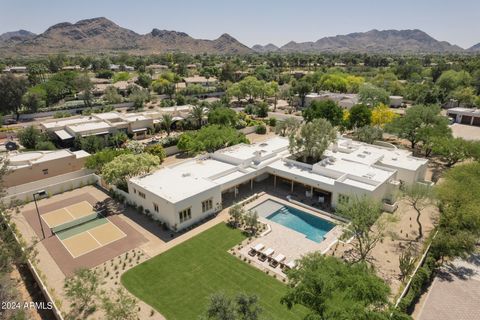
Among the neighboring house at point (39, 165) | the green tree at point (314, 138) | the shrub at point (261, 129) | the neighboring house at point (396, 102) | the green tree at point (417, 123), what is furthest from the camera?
the neighboring house at point (396, 102)

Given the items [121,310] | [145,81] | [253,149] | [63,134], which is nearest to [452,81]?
[253,149]

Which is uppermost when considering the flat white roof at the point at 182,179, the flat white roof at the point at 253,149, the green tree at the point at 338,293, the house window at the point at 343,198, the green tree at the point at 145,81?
the green tree at the point at 145,81

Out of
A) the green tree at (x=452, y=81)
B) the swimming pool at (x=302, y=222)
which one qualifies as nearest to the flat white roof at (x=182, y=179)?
the swimming pool at (x=302, y=222)

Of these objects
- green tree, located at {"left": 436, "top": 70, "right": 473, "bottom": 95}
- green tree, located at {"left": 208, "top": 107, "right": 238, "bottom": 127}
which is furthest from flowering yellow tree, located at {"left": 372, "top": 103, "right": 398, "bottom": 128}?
green tree, located at {"left": 436, "top": 70, "right": 473, "bottom": 95}

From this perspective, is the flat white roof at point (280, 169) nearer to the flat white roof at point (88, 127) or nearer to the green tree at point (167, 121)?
the green tree at point (167, 121)

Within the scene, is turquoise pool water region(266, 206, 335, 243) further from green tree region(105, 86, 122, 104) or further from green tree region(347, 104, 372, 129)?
green tree region(105, 86, 122, 104)

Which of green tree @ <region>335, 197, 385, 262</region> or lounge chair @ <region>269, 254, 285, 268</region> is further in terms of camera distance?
lounge chair @ <region>269, 254, 285, 268</region>

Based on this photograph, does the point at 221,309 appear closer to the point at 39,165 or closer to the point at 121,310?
the point at 121,310
